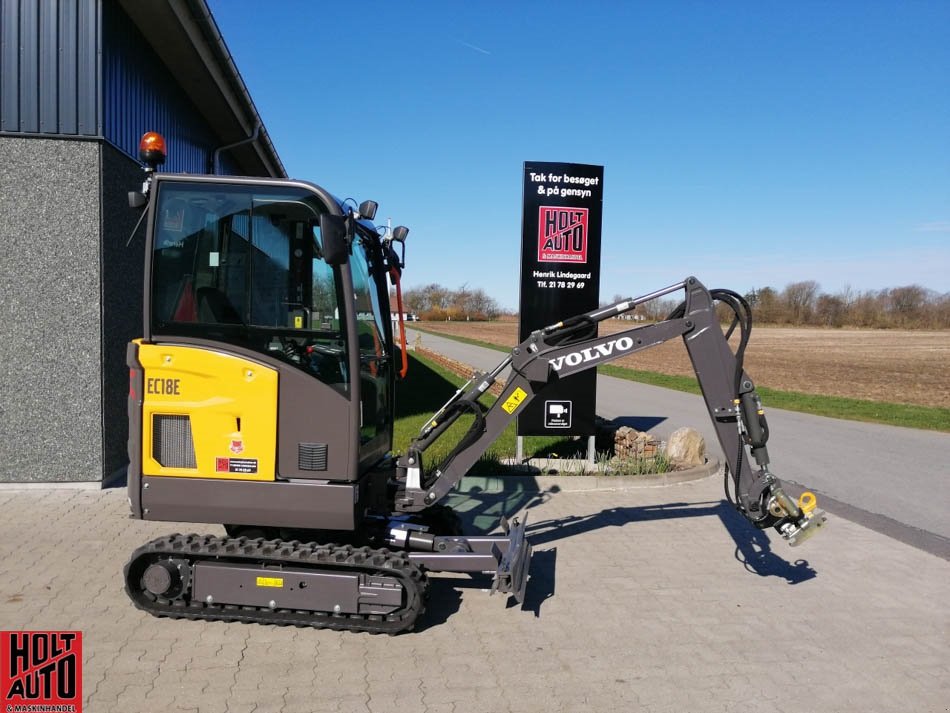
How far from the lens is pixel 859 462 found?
1144 cm

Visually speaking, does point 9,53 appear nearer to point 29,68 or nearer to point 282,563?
point 29,68

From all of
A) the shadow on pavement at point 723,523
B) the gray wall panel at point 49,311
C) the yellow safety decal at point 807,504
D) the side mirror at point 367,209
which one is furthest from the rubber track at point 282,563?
the gray wall panel at point 49,311

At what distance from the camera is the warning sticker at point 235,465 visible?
4.68 m

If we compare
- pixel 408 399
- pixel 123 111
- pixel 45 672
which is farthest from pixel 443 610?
pixel 408 399

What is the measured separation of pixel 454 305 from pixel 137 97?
93619mm

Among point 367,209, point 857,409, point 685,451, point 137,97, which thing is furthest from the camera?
point 857,409

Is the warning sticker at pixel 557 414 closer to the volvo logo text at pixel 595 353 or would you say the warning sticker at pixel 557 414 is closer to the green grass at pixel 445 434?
the green grass at pixel 445 434

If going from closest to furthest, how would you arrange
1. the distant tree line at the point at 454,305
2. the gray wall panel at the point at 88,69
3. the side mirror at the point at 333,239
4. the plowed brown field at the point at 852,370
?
1. the side mirror at the point at 333,239
2. the gray wall panel at the point at 88,69
3. the plowed brown field at the point at 852,370
4. the distant tree line at the point at 454,305

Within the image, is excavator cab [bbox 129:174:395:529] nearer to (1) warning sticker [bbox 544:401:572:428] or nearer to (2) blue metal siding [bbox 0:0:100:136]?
(2) blue metal siding [bbox 0:0:100:136]

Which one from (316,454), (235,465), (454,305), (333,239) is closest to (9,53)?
(333,239)

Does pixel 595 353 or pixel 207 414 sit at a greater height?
pixel 595 353

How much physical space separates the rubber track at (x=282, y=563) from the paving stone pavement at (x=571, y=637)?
0.30 ft

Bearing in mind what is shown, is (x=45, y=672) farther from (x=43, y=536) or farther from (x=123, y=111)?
(x=123, y=111)

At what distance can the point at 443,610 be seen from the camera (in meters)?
5.20
